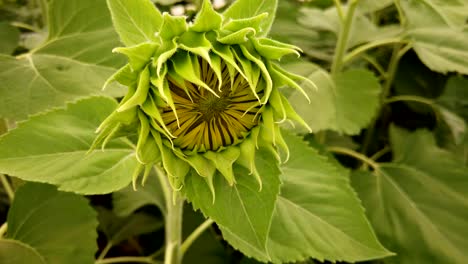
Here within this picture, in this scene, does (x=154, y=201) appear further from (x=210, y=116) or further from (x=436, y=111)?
(x=436, y=111)

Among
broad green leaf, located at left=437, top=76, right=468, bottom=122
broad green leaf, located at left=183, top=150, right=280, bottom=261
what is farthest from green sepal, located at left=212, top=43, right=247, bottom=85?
broad green leaf, located at left=437, top=76, right=468, bottom=122

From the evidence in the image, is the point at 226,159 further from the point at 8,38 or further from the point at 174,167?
the point at 8,38

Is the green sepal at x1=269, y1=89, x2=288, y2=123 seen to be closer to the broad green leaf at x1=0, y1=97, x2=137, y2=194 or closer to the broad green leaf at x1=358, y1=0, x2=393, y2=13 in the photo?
the broad green leaf at x1=0, y1=97, x2=137, y2=194

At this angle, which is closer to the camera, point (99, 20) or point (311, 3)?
point (99, 20)

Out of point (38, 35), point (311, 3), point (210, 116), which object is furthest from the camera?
point (311, 3)

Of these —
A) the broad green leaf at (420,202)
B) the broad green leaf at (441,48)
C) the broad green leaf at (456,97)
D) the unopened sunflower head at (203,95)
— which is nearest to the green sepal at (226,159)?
the unopened sunflower head at (203,95)

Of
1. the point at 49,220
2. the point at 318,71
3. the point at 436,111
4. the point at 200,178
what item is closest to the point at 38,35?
the point at 49,220

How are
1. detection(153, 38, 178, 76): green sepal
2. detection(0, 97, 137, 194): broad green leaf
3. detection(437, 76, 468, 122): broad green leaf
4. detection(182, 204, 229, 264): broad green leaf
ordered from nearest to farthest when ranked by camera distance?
detection(153, 38, 178, 76): green sepal → detection(0, 97, 137, 194): broad green leaf → detection(182, 204, 229, 264): broad green leaf → detection(437, 76, 468, 122): broad green leaf
